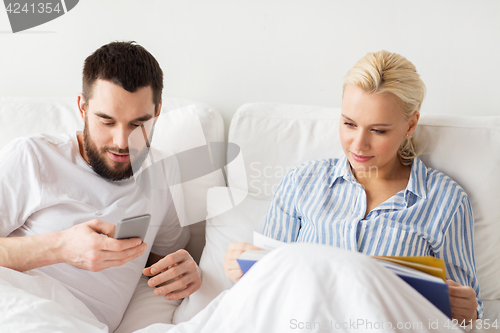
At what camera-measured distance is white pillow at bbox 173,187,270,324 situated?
130 centimetres

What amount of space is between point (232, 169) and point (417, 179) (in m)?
0.65

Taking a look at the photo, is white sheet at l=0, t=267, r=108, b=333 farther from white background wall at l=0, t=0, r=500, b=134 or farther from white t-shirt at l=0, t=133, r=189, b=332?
white background wall at l=0, t=0, r=500, b=134

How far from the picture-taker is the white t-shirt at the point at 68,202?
1.18 m

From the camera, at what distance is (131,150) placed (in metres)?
1.29

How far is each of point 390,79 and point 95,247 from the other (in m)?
0.91

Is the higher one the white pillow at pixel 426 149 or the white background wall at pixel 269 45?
the white background wall at pixel 269 45

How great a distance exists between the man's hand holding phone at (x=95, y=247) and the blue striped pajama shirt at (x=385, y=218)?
0.47 m

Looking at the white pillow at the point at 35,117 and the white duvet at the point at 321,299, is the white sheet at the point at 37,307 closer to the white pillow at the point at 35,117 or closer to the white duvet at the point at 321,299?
the white duvet at the point at 321,299

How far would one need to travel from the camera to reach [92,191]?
1294 mm

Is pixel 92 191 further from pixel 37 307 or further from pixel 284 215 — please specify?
pixel 284 215

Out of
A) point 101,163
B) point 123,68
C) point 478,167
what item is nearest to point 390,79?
point 478,167

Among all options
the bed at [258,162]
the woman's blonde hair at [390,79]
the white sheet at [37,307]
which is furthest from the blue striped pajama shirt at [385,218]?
the white sheet at [37,307]

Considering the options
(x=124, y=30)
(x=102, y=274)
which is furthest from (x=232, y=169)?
(x=124, y=30)

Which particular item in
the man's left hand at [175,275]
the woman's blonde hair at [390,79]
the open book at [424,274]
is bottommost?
the man's left hand at [175,275]
